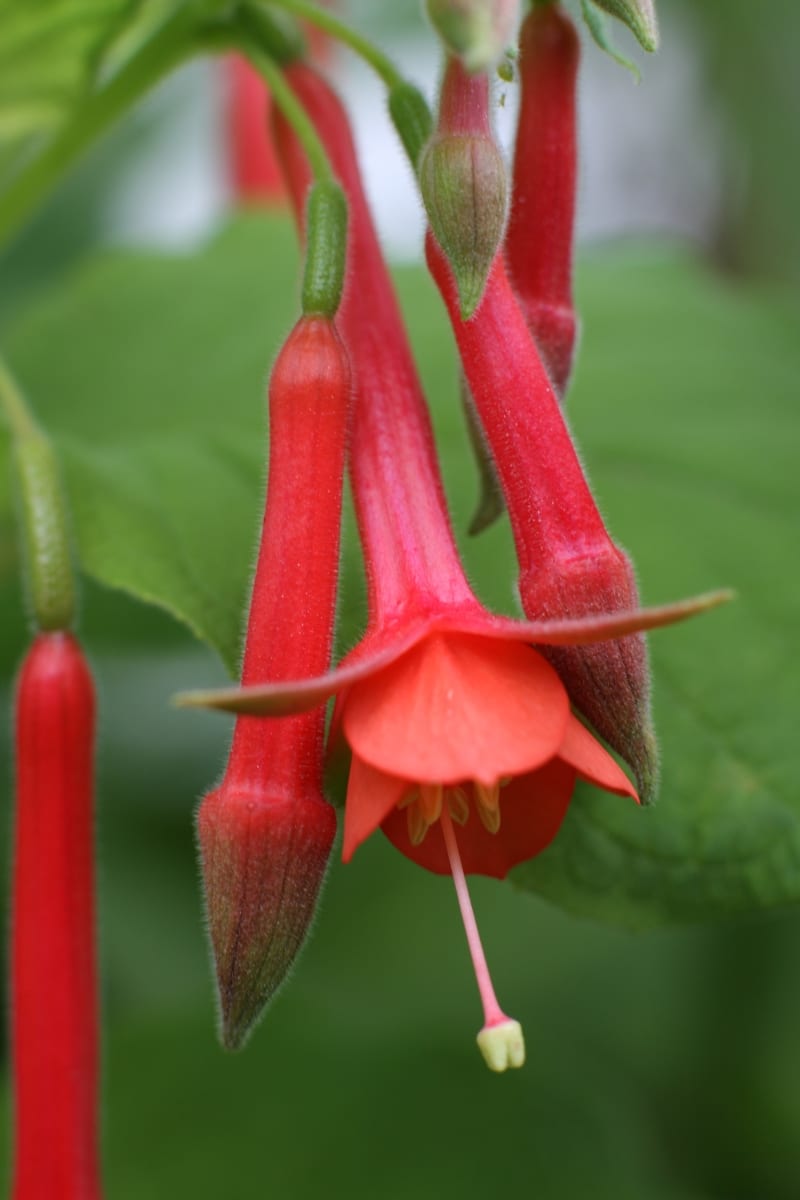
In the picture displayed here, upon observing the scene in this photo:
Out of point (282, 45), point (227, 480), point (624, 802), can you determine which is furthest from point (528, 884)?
point (282, 45)

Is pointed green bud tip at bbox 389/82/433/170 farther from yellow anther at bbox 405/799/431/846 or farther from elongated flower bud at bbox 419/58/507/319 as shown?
yellow anther at bbox 405/799/431/846

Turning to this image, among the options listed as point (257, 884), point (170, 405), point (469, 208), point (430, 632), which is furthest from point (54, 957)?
point (170, 405)

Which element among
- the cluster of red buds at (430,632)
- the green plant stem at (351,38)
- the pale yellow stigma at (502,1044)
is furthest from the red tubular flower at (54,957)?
the green plant stem at (351,38)

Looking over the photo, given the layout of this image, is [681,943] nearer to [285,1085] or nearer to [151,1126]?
[285,1085]

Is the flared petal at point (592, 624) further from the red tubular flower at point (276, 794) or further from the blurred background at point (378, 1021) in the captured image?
the blurred background at point (378, 1021)

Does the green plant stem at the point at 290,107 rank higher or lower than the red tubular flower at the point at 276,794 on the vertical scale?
higher

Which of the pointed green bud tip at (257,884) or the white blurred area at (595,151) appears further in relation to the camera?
the white blurred area at (595,151)

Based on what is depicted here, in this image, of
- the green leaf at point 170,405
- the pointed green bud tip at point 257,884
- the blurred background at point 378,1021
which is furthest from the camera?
the blurred background at point 378,1021
